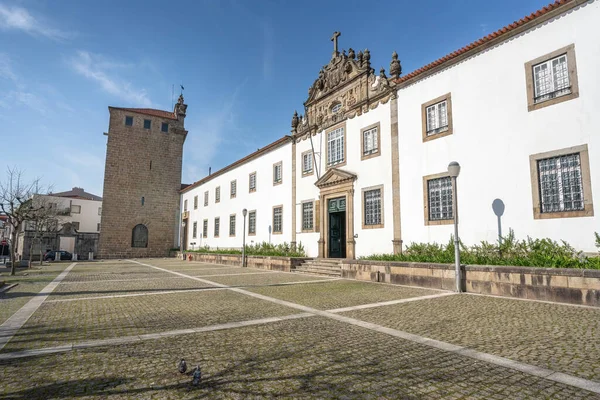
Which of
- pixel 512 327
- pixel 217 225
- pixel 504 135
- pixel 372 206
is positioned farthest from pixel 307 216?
pixel 512 327

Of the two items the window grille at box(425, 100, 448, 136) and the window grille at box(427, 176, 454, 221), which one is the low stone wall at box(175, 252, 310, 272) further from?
the window grille at box(425, 100, 448, 136)

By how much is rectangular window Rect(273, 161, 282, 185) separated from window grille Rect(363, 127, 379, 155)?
7.30 meters

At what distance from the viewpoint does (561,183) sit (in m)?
9.10

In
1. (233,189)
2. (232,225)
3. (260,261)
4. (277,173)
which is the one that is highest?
(277,173)

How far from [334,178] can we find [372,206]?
9.24 feet

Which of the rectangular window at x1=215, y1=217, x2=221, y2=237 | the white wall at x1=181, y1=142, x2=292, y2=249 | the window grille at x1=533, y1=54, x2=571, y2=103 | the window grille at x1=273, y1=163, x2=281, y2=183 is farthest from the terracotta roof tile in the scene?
the window grille at x1=533, y1=54, x2=571, y2=103

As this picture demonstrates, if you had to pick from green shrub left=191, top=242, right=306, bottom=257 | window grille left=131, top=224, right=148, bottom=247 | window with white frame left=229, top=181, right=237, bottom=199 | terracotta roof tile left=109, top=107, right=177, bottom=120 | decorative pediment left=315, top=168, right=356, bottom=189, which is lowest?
green shrub left=191, top=242, right=306, bottom=257

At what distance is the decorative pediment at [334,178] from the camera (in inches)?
622

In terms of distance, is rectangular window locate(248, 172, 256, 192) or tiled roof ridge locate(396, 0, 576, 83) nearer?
tiled roof ridge locate(396, 0, 576, 83)

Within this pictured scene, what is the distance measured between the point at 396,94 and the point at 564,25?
572cm

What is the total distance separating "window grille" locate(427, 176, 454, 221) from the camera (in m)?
11.7

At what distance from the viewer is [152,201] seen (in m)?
35.8

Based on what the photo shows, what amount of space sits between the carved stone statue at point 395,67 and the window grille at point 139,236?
29.9m

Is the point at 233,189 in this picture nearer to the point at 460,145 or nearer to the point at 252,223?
the point at 252,223
